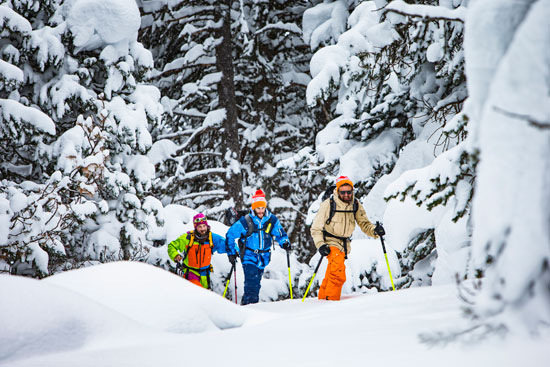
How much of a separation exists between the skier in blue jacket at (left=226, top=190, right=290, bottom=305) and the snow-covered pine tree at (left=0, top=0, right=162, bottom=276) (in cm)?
282

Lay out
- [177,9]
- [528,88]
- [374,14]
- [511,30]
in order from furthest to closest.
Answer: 1. [177,9]
2. [374,14]
3. [511,30]
4. [528,88]

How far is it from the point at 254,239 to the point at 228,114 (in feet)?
23.6

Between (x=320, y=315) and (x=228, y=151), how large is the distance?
413 inches

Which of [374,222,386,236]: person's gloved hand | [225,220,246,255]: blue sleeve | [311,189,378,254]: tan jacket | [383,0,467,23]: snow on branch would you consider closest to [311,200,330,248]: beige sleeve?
[311,189,378,254]: tan jacket

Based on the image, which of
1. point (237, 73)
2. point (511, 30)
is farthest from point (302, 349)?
point (237, 73)

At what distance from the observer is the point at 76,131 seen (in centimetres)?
922

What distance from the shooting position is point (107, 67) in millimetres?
10141

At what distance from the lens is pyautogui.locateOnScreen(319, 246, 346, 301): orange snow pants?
731 cm

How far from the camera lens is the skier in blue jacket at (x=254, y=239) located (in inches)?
317

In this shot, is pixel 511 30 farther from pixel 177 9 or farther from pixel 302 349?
pixel 177 9

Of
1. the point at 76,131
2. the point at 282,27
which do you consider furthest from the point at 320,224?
the point at 282,27

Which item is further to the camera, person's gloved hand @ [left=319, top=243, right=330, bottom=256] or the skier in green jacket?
the skier in green jacket

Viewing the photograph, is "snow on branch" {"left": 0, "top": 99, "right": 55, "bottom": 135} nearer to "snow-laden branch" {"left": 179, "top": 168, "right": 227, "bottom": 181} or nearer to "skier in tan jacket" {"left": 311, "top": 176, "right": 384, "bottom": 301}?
"skier in tan jacket" {"left": 311, "top": 176, "right": 384, "bottom": 301}

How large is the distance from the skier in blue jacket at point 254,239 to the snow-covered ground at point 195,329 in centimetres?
348
